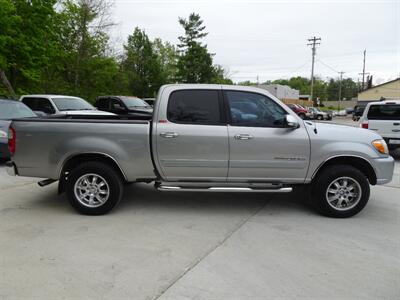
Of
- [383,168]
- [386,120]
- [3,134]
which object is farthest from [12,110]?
[386,120]

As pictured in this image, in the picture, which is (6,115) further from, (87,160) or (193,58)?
(193,58)

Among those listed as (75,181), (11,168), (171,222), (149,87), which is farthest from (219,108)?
(149,87)

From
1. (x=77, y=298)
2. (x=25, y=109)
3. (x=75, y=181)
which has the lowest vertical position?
(x=77, y=298)

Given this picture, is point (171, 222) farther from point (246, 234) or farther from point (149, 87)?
point (149, 87)

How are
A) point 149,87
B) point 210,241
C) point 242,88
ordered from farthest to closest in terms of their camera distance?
point 149,87 < point 242,88 < point 210,241

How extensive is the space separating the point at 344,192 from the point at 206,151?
207cm

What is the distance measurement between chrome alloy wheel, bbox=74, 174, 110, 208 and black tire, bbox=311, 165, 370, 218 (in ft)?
9.79

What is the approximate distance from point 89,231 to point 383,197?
4965mm

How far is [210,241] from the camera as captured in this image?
4148 millimetres

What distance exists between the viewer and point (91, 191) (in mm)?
4996

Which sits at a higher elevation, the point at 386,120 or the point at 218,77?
the point at 218,77

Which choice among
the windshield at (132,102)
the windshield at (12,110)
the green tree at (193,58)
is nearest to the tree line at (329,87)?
the green tree at (193,58)

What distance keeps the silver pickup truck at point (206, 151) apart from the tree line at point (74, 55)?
38.4ft

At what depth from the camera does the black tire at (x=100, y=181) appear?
4914 mm
